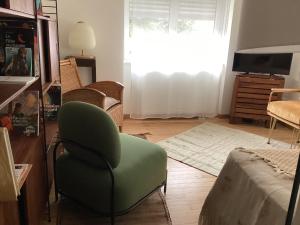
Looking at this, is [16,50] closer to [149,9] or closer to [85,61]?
[85,61]

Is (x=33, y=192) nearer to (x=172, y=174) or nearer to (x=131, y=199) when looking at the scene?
(x=131, y=199)

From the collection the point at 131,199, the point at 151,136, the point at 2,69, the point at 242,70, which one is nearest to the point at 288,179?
the point at 131,199

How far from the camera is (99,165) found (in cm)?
157

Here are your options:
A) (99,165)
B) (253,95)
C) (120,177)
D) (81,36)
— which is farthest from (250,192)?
(253,95)

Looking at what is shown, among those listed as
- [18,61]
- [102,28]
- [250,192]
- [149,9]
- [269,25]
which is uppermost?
[149,9]

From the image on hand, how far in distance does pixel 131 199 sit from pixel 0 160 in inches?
36.9

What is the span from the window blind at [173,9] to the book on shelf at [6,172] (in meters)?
2.87

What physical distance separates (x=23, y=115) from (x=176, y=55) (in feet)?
7.83

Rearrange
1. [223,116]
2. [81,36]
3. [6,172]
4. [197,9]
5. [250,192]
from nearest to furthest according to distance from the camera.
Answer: [6,172]
[250,192]
[81,36]
[197,9]
[223,116]

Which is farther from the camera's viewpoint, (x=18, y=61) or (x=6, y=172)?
(x=18, y=61)

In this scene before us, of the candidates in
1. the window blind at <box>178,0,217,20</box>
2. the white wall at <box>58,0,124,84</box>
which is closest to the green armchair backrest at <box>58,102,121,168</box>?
the white wall at <box>58,0,124,84</box>

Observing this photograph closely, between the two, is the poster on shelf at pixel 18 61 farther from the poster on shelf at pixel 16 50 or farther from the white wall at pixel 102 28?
the white wall at pixel 102 28

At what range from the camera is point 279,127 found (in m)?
3.76

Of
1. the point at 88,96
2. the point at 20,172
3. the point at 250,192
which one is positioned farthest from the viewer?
the point at 88,96
